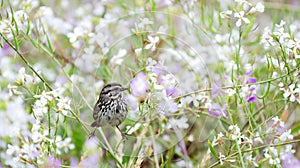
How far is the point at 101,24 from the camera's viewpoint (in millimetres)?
1729

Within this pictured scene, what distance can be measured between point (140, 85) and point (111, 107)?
122mm

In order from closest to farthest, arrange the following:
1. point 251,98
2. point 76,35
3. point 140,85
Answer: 1. point 140,85
2. point 251,98
3. point 76,35

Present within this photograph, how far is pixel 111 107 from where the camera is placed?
1.09m

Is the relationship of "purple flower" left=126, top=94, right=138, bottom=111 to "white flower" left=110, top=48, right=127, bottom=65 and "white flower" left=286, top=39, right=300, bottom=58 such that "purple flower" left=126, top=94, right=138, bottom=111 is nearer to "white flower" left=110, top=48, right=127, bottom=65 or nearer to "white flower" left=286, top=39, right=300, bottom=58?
"white flower" left=110, top=48, right=127, bottom=65

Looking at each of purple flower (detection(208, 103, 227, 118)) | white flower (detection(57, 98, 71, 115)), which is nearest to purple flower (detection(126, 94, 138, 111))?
white flower (detection(57, 98, 71, 115))

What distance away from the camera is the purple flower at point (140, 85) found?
1.18m

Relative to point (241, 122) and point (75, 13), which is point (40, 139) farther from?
point (75, 13)

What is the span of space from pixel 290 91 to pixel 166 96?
0.24 m

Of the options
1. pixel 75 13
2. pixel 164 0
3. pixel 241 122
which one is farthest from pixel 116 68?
pixel 75 13

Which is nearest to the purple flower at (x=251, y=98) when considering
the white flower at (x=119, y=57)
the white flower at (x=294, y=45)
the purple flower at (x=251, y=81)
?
the purple flower at (x=251, y=81)

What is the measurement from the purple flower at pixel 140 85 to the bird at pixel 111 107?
0.05m

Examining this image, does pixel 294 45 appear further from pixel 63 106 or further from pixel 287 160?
pixel 63 106

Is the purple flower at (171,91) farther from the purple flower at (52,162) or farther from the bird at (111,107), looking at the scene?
the purple flower at (52,162)

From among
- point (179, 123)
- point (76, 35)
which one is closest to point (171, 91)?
point (179, 123)
